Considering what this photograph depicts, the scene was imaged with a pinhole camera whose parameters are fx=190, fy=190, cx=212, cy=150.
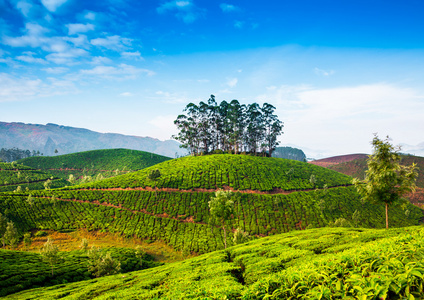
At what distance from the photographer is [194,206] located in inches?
2581

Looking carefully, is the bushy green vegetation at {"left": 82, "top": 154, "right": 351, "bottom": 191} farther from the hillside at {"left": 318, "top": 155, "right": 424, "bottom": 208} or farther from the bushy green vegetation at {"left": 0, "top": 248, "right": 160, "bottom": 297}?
the hillside at {"left": 318, "top": 155, "right": 424, "bottom": 208}

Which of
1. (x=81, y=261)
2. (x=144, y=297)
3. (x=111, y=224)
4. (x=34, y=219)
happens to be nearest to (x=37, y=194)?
(x=34, y=219)

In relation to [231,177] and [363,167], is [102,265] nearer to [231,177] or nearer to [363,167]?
[231,177]

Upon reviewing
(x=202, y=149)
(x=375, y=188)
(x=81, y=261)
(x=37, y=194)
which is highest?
(x=202, y=149)

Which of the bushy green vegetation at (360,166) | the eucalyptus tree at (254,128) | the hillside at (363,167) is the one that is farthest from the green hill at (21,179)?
the hillside at (363,167)

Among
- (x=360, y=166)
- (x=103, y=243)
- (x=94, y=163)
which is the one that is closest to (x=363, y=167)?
(x=360, y=166)

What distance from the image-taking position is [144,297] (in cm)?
1261

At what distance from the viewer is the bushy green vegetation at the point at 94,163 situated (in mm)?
153500

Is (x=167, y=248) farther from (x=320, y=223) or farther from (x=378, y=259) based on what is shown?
(x=378, y=259)

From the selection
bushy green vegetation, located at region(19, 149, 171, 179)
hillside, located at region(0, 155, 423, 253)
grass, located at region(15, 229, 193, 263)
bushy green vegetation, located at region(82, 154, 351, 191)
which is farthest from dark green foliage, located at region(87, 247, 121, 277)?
bushy green vegetation, located at region(19, 149, 171, 179)

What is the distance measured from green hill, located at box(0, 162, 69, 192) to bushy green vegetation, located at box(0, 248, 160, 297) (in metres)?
82.4

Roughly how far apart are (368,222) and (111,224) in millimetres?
79167

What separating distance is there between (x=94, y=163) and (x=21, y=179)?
57.1 metres

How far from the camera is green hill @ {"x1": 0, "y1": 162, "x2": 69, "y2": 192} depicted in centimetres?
10253
